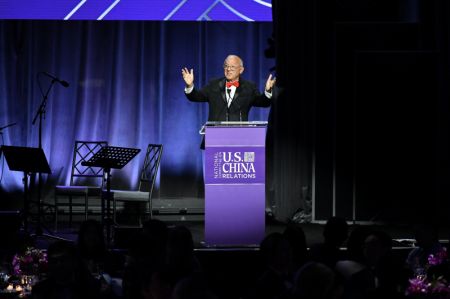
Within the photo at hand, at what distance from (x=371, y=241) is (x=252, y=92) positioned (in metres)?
3.25

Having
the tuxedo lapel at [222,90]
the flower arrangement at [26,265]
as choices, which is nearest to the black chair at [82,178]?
the tuxedo lapel at [222,90]

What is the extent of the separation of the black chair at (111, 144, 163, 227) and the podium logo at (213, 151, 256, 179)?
2390 mm

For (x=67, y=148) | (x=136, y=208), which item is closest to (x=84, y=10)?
(x=67, y=148)

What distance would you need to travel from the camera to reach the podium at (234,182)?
6.55 m

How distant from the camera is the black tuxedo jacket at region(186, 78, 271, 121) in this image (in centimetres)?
748

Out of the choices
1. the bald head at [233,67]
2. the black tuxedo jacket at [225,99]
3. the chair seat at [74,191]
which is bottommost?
the chair seat at [74,191]

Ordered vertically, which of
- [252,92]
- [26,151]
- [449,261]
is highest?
[252,92]

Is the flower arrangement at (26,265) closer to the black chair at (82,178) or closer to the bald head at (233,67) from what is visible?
the bald head at (233,67)

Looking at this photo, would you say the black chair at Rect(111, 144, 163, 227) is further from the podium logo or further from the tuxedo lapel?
the podium logo

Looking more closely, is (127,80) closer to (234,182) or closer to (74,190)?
(74,190)

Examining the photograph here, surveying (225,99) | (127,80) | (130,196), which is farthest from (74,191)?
(225,99)

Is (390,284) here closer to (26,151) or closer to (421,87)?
(26,151)

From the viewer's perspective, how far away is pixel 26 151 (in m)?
7.47

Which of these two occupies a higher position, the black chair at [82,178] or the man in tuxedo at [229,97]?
the man in tuxedo at [229,97]
